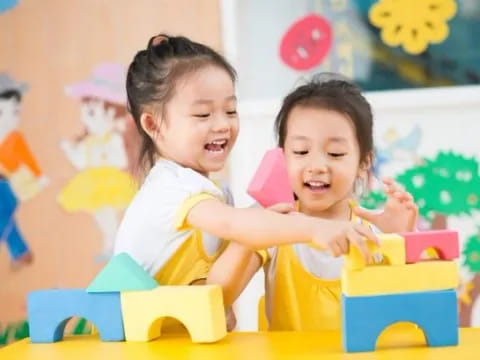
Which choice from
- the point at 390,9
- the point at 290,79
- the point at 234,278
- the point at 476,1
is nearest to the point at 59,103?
the point at 290,79

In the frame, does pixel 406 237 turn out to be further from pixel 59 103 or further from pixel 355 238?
pixel 59 103

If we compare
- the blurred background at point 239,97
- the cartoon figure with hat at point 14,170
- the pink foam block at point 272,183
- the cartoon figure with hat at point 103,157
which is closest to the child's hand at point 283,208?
the pink foam block at point 272,183

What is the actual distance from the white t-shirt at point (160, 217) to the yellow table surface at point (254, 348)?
4.8 inches

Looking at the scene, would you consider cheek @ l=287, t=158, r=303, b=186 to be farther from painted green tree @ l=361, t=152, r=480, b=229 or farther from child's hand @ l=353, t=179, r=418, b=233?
painted green tree @ l=361, t=152, r=480, b=229

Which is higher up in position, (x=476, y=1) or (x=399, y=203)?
(x=476, y=1)

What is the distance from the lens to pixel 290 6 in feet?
7.36

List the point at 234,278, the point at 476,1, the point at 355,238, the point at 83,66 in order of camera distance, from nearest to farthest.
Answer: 1. the point at 355,238
2. the point at 234,278
3. the point at 476,1
4. the point at 83,66

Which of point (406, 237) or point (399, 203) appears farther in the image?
point (399, 203)

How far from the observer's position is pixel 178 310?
947 millimetres

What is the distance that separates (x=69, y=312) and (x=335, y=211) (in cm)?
42

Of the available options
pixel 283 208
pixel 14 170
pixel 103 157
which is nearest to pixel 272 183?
pixel 283 208

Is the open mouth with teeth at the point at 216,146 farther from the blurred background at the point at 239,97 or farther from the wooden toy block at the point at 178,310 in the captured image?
Answer: the blurred background at the point at 239,97

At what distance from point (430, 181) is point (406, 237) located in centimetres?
134

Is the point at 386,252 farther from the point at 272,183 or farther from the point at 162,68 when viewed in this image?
the point at 162,68
